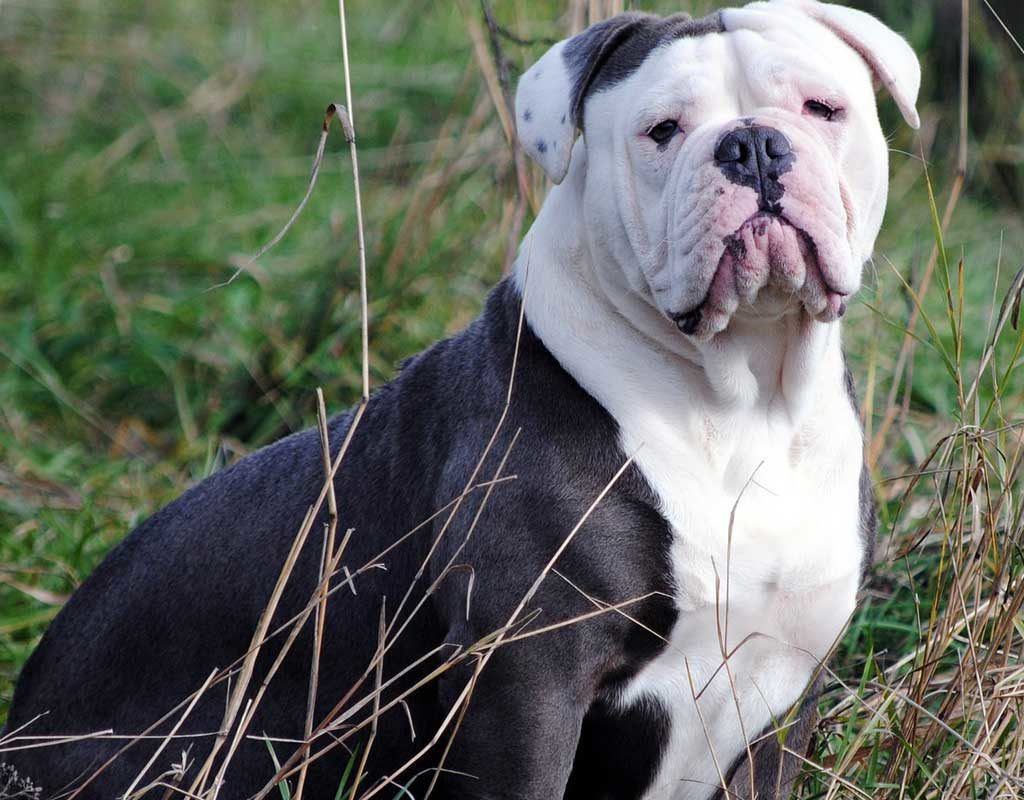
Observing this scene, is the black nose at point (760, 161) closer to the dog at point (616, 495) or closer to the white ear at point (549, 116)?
the dog at point (616, 495)

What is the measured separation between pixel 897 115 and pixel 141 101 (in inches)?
140

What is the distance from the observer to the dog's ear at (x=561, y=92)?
245 centimetres

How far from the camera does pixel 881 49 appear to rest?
246 centimetres

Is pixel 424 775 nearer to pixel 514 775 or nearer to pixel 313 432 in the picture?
pixel 514 775

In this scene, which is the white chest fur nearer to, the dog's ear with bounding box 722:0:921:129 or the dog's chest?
the dog's chest

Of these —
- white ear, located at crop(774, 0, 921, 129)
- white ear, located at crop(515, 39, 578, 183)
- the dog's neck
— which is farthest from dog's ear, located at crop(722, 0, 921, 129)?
the dog's neck

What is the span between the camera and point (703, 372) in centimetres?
247

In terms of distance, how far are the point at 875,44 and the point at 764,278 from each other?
497 mm

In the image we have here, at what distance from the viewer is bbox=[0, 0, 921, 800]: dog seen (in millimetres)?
2320

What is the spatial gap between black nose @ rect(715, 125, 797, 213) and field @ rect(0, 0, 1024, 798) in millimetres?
405

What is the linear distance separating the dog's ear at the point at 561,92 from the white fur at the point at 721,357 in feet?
0.12

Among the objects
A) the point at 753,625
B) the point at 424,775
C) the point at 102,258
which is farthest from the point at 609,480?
the point at 102,258

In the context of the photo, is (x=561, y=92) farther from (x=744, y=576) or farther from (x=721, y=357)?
(x=744, y=576)

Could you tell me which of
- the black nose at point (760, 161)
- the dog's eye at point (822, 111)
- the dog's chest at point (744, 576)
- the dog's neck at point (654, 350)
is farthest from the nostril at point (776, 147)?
the dog's chest at point (744, 576)
